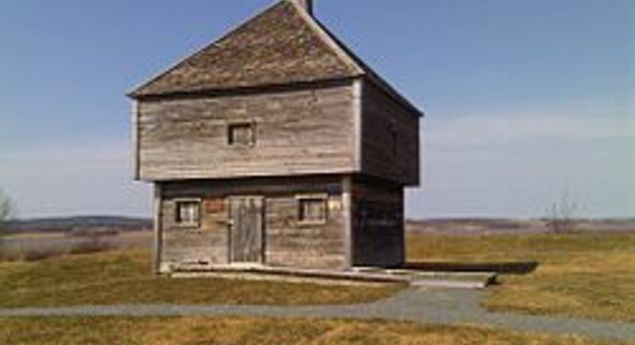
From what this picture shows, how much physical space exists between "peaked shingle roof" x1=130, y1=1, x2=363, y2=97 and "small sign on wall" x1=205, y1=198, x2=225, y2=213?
3923mm

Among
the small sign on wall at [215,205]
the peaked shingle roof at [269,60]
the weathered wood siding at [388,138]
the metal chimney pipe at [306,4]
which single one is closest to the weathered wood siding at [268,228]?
the small sign on wall at [215,205]

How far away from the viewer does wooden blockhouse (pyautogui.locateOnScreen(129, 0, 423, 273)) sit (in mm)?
25516

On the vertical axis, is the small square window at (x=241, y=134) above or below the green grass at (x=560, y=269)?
above

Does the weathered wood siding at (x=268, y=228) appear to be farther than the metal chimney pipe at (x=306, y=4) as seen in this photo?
No

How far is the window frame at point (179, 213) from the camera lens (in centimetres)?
2778

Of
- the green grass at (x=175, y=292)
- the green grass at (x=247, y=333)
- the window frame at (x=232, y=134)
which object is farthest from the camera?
the window frame at (x=232, y=134)

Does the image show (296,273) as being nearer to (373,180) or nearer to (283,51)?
(373,180)

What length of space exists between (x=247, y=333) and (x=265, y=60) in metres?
14.0

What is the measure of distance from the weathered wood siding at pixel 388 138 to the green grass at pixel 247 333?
9.85 m

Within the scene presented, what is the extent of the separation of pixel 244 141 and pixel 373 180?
5189mm

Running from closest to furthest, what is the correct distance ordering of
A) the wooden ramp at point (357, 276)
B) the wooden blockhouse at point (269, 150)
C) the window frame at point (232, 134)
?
1. the wooden ramp at point (357, 276)
2. the wooden blockhouse at point (269, 150)
3. the window frame at point (232, 134)

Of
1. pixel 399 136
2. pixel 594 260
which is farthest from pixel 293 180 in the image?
pixel 594 260

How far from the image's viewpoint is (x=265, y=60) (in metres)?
27.5

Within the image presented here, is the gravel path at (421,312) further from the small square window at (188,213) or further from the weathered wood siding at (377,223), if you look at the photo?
the small square window at (188,213)
